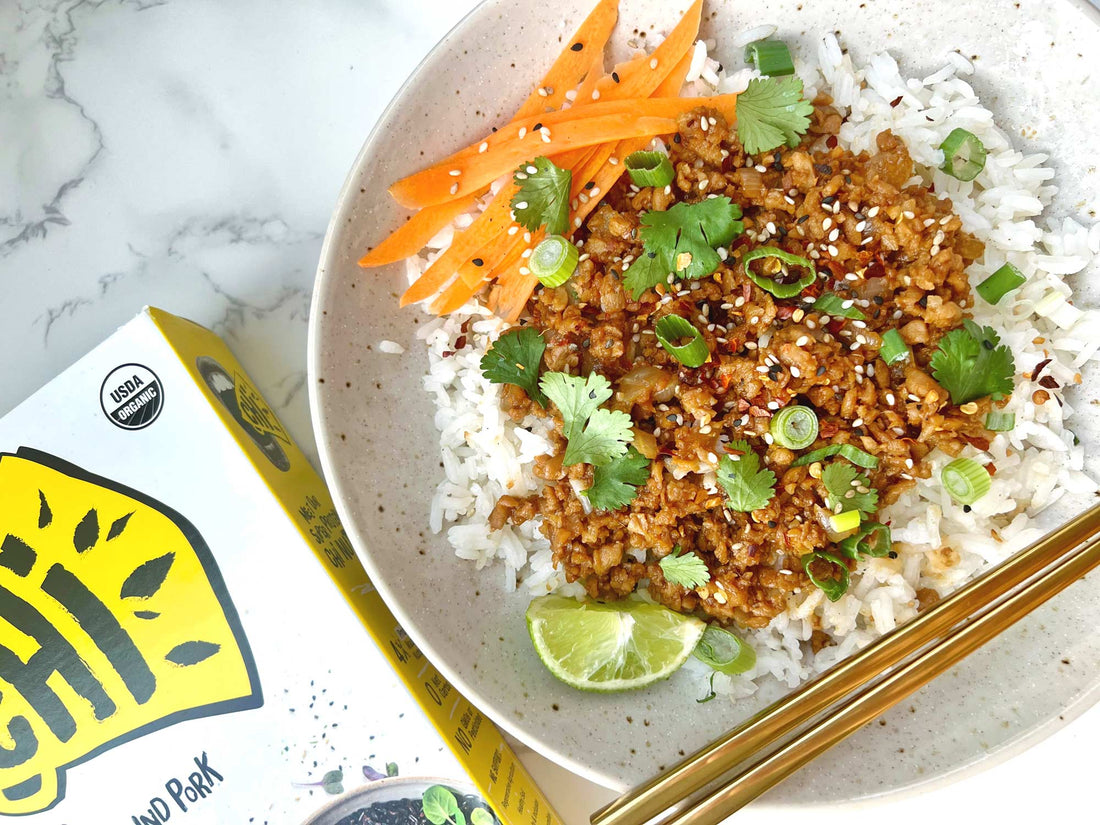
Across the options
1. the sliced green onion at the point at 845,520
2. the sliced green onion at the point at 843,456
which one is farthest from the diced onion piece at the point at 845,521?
the sliced green onion at the point at 843,456

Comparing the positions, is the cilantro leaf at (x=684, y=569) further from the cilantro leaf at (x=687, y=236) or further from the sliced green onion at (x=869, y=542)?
the cilantro leaf at (x=687, y=236)

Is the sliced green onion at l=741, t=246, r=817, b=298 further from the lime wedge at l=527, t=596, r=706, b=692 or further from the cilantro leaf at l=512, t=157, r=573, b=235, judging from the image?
the lime wedge at l=527, t=596, r=706, b=692

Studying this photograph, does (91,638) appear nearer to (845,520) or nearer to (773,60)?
(845,520)

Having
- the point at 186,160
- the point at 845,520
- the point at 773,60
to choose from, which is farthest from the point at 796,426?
the point at 186,160

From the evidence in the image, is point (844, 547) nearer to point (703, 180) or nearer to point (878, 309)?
point (878, 309)

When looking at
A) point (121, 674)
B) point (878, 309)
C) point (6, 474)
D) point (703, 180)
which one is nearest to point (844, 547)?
point (878, 309)

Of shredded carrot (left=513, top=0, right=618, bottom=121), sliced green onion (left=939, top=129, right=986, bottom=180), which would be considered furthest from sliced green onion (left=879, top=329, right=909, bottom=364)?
shredded carrot (left=513, top=0, right=618, bottom=121)
